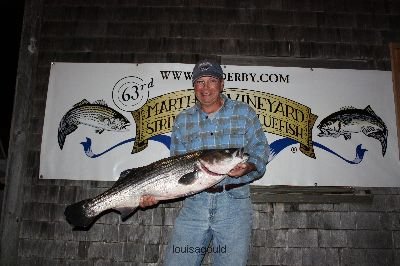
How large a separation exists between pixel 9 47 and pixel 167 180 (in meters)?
8.00

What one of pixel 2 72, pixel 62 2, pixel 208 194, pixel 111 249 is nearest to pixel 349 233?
pixel 208 194

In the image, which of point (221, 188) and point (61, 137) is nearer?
point (221, 188)

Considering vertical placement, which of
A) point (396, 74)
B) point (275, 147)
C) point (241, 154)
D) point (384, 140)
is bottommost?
point (241, 154)

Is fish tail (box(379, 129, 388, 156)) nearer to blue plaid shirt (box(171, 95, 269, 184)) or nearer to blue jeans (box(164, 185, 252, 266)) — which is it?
blue plaid shirt (box(171, 95, 269, 184))

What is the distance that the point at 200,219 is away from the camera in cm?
358

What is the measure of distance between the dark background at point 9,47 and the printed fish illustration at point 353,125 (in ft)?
19.4

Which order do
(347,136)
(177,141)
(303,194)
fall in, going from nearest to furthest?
1. (177,141)
2. (303,194)
3. (347,136)

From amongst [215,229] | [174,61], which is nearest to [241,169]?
[215,229]

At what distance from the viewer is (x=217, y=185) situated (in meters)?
3.61

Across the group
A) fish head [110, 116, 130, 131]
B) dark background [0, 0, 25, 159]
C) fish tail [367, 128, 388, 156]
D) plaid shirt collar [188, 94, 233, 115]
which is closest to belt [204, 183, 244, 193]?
plaid shirt collar [188, 94, 233, 115]

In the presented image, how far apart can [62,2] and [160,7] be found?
1.71 m

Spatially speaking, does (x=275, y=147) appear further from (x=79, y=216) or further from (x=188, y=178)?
(x=79, y=216)

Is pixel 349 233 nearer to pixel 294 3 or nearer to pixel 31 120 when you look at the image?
pixel 294 3

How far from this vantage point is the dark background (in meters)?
7.54
